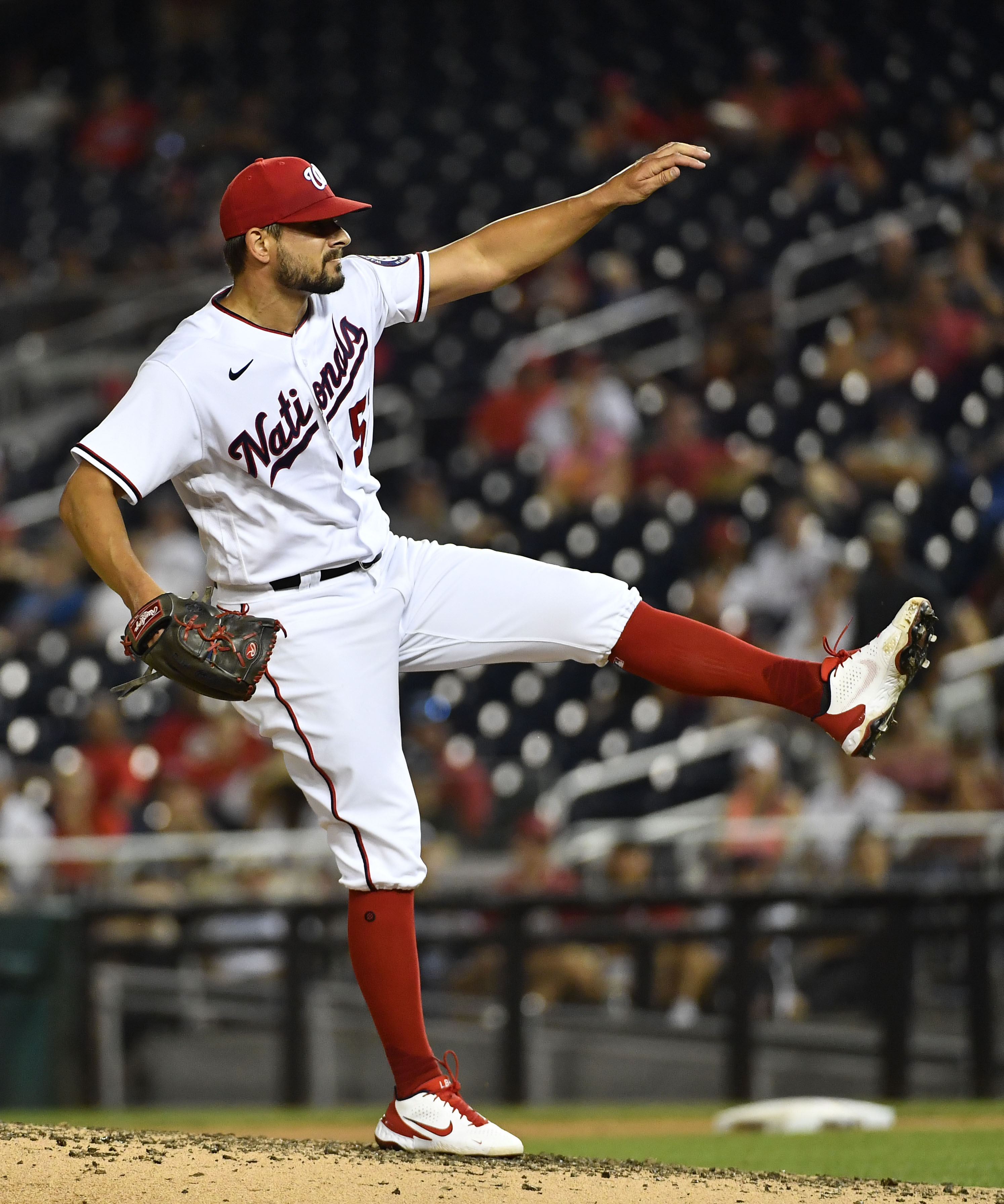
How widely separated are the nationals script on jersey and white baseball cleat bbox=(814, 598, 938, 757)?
33.8 inches

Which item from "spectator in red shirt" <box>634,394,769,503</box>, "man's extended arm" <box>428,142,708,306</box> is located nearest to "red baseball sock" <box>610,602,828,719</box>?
"man's extended arm" <box>428,142,708,306</box>

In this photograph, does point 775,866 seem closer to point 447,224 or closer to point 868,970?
point 868,970

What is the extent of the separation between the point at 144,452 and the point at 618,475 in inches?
219

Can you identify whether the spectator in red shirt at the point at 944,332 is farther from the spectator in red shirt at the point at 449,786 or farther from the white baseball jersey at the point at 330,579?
the white baseball jersey at the point at 330,579

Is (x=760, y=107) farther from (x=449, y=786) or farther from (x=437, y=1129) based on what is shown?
(x=437, y=1129)

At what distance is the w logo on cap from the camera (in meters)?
2.99

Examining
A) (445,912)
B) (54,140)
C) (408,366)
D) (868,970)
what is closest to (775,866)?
(868,970)

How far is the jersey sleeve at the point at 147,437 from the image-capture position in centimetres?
276

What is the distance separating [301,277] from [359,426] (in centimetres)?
28

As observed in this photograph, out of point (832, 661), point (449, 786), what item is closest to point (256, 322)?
point (832, 661)

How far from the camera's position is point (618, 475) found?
8.21 meters

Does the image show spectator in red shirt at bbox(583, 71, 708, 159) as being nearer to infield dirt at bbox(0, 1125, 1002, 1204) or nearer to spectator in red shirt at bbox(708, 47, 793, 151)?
spectator in red shirt at bbox(708, 47, 793, 151)

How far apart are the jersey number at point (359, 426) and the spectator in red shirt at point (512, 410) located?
221 inches

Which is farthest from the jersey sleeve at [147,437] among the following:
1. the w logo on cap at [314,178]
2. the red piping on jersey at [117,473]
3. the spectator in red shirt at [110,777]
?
the spectator in red shirt at [110,777]
